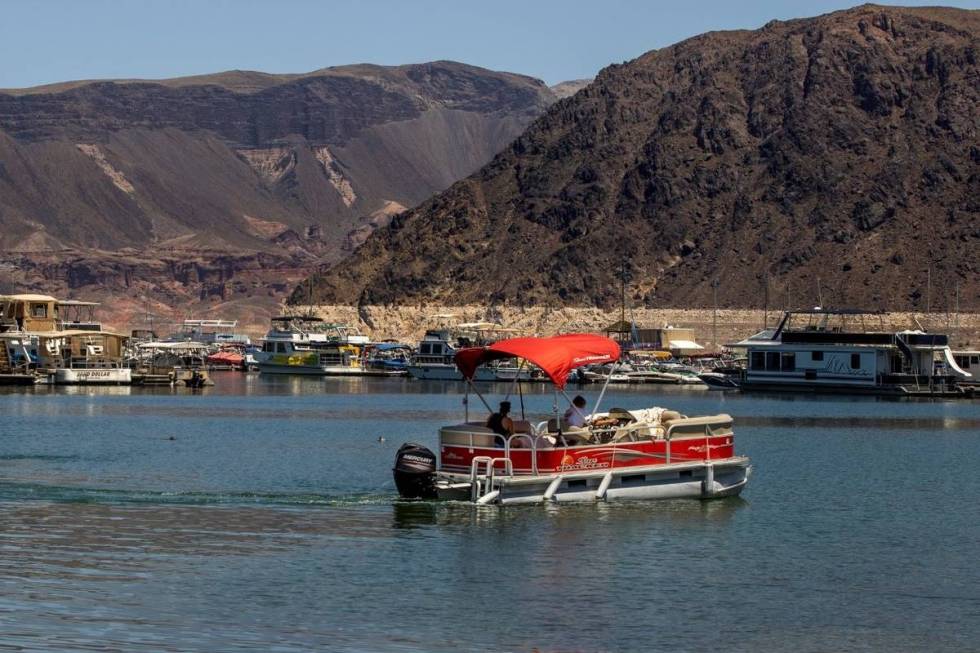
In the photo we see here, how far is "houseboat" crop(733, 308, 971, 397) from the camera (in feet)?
418

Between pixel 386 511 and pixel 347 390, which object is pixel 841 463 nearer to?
pixel 386 511

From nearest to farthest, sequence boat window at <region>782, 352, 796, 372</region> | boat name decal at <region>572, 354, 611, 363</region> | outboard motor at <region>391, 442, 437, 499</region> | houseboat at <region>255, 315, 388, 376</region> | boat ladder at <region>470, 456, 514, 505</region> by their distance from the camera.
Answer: boat ladder at <region>470, 456, 514, 505</region> < outboard motor at <region>391, 442, 437, 499</region> < boat name decal at <region>572, 354, 611, 363</region> < boat window at <region>782, 352, 796, 372</region> < houseboat at <region>255, 315, 388, 376</region>

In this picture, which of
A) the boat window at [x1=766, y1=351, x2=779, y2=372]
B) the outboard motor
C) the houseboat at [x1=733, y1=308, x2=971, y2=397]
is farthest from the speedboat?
the outboard motor

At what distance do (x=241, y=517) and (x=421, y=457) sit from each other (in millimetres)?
4754

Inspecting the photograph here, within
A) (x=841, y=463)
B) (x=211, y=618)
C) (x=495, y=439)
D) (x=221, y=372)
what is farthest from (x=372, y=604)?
(x=221, y=372)

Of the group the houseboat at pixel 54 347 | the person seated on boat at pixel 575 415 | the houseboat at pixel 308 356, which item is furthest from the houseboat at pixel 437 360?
the person seated on boat at pixel 575 415

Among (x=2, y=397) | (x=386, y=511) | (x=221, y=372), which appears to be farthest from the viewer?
(x=221, y=372)

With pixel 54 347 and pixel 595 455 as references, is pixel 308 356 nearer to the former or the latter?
pixel 54 347

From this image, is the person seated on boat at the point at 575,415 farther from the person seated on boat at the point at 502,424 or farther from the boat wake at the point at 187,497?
the boat wake at the point at 187,497

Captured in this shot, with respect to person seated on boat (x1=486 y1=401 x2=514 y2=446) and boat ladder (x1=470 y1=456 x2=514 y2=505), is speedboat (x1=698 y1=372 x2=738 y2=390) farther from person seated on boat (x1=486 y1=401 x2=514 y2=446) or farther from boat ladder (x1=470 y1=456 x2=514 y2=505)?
boat ladder (x1=470 y1=456 x2=514 y2=505)

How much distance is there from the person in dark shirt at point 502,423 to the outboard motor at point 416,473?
1882 mm

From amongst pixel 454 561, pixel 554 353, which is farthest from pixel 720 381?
pixel 454 561

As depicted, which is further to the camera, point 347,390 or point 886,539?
point 347,390

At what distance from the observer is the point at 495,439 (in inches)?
1718
